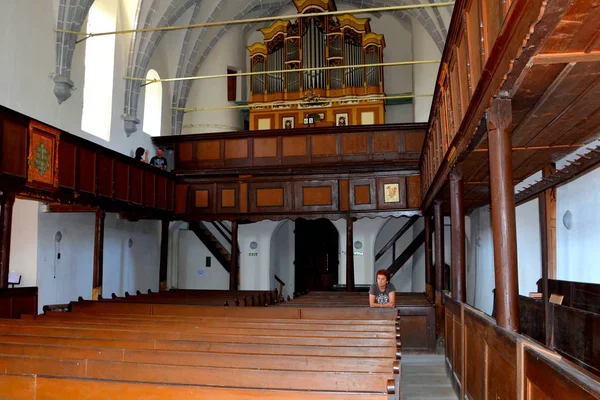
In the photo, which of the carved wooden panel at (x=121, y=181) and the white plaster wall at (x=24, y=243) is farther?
the carved wooden panel at (x=121, y=181)

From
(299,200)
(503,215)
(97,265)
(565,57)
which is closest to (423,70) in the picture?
(299,200)

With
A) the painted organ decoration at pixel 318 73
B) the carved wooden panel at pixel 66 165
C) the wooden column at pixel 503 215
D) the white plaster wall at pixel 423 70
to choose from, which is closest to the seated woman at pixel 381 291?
the wooden column at pixel 503 215

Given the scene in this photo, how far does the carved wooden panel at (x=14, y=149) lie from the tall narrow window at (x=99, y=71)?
→ 5.78m

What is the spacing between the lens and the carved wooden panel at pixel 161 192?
611 inches

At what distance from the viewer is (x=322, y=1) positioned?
66.8ft

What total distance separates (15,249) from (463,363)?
412 inches

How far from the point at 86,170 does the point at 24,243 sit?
2680 mm

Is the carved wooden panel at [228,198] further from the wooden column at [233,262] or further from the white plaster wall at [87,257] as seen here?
the white plaster wall at [87,257]

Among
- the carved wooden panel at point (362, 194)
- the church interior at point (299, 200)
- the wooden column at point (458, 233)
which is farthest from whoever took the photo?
the carved wooden panel at point (362, 194)

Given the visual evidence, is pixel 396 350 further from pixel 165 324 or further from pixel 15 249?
pixel 15 249

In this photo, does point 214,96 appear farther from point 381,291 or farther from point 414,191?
point 381,291

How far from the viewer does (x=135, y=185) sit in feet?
46.4

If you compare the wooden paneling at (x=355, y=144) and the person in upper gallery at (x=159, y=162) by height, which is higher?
the wooden paneling at (x=355, y=144)

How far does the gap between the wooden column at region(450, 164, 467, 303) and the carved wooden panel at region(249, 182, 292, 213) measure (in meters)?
8.32
